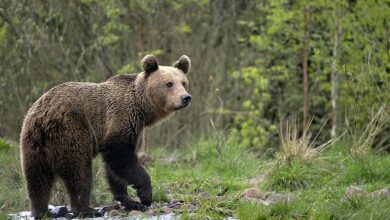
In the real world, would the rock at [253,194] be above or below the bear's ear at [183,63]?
below

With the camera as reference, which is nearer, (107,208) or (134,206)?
(134,206)

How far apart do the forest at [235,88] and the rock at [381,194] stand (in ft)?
0.17

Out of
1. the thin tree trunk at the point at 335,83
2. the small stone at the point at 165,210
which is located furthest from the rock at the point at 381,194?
the thin tree trunk at the point at 335,83

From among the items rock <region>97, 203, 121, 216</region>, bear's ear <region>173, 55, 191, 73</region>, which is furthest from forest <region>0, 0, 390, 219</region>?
bear's ear <region>173, 55, 191, 73</region>

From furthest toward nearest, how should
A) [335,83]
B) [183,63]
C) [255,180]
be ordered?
[335,83]
[255,180]
[183,63]

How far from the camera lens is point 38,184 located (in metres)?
7.85

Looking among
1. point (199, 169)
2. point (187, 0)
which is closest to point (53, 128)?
point (199, 169)

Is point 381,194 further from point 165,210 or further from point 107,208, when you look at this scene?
point 107,208

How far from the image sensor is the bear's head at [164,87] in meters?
8.56

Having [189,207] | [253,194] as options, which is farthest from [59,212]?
[253,194]

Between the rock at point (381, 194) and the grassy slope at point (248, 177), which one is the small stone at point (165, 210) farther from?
the rock at point (381, 194)

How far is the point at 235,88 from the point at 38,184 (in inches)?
423

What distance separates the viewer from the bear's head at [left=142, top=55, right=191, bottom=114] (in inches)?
337

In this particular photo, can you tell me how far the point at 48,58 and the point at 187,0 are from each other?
3205 millimetres
